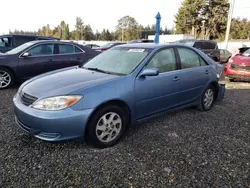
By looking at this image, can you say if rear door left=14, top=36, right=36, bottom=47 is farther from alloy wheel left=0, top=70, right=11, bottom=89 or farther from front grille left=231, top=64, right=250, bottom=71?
front grille left=231, top=64, right=250, bottom=71

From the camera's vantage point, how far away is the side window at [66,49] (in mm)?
6556

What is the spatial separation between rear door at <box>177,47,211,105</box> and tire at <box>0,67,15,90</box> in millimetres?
4632

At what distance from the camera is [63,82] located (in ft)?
9.60

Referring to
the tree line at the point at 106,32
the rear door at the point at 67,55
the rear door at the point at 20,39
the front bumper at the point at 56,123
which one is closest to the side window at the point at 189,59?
the front bumper at the point at 56,123

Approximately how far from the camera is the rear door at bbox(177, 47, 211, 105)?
3.83 meters

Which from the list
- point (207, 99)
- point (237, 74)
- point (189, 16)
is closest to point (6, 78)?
point (207, 99)

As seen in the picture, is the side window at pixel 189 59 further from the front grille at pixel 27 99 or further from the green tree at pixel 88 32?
the green tree at pixel 88 32

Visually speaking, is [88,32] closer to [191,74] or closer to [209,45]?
[209,45]

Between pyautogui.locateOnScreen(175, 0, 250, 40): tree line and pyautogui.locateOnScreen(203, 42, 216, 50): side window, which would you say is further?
pyautogui.locateOnScreen(175, 0, 250, 40): tree line

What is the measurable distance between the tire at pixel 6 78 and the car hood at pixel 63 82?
3.12m

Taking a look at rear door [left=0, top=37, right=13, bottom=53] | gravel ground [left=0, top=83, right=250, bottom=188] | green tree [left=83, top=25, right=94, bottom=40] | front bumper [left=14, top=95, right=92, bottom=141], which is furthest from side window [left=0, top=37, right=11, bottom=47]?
green tree [left=83, top=25, right=94, bottom=40]

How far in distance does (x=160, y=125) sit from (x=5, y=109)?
309 cm

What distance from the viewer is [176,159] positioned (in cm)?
269

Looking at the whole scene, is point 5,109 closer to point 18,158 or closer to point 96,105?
point 18,158
